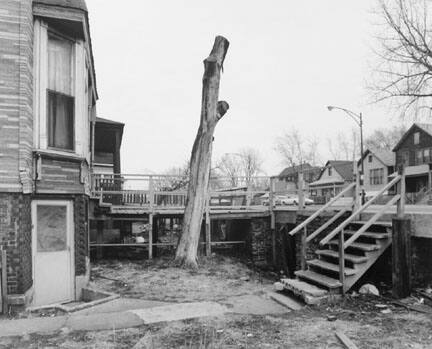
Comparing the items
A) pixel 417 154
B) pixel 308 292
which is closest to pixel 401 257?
pixel 308 292

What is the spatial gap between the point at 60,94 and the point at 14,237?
3.05 meters

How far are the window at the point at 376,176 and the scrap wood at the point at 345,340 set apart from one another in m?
50.4

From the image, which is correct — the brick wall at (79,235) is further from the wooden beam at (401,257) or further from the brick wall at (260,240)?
the brick wall at (260,240)

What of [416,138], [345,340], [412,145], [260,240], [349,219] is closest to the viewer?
[345,340]

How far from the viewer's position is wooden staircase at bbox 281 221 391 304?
695cm

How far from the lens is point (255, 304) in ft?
23.0

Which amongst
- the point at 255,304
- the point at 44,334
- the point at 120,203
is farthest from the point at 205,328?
the point at 120,203

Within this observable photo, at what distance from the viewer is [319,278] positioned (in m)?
7.42

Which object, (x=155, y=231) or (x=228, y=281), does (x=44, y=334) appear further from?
(x=155, y=231)

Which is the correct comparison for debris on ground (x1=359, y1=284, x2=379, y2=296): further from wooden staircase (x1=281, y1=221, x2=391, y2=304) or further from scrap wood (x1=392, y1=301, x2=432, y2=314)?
scrap wood (x1=392, y1=301, x2=432, y2=314)

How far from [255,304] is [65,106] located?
5511 mm

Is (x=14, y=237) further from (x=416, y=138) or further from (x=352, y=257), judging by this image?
(x=416, y=138)

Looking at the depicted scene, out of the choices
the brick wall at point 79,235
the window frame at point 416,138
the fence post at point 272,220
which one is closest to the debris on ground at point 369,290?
the brick wall at point 79,235

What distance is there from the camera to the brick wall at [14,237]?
7.11 metres
